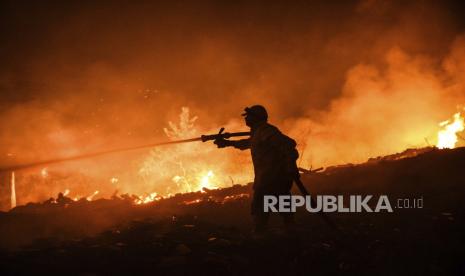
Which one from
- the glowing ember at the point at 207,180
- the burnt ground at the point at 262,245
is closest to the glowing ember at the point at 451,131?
the burnt ground at the point at 262,245

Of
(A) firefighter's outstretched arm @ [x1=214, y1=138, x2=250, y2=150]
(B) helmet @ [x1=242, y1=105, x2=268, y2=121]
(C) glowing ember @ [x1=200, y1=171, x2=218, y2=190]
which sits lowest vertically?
(C) glowing ember @ [x1=200, y1=171, x2=218, y2=190]

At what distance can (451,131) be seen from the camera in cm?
2189

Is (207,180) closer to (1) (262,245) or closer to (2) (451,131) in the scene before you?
(2) (451,131)

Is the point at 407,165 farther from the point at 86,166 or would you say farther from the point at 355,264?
the point at 86,166

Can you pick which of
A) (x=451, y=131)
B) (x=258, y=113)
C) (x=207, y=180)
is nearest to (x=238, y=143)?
(x=258, y=113)

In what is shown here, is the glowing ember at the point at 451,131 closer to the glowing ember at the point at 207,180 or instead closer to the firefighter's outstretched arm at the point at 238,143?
the glowing ember at the point at 207,180

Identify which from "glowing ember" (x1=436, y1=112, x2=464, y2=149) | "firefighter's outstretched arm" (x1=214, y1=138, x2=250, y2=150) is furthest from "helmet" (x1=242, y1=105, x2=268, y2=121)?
"glowing ember" (x1=436, y1=112, x2=464, y2=149)

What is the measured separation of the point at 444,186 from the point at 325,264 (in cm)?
685

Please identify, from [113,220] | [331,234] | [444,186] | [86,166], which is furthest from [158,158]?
[331,234]

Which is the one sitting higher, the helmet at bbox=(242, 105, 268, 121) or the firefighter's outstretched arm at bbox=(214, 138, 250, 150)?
the helmet at bbox=(242, 105, 268, 121)

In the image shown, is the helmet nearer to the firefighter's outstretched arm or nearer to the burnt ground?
the firefighter's outstretched arm

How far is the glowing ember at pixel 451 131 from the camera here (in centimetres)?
2145

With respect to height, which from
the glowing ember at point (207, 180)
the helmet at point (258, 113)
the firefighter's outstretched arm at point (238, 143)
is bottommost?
the glowing ember at point (207, 180)

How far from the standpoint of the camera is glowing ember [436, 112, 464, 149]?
70.4 ft
